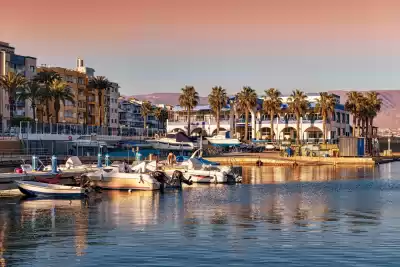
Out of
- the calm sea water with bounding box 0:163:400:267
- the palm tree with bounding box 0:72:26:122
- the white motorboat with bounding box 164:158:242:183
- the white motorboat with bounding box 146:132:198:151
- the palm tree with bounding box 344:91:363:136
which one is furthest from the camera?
the palm tree with bounding box 344:91:363:136

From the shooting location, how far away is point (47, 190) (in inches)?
2243

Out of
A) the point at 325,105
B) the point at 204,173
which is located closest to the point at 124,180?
the point at 204,173

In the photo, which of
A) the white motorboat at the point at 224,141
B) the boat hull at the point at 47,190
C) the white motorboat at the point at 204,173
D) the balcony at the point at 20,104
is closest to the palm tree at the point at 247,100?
the white motorboat at the point at 224,141

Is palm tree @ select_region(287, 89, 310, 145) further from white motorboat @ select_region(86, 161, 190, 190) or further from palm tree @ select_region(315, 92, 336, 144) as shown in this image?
white motorboat @ select_region(86, 161, 190, 190)

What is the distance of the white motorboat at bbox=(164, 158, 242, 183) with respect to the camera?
7600 cm

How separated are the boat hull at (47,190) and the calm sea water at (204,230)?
1892 millimetres

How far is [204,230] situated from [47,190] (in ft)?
74.5

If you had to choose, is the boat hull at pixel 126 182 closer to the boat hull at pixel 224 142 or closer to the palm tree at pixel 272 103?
the boat hull at pixel 224 142

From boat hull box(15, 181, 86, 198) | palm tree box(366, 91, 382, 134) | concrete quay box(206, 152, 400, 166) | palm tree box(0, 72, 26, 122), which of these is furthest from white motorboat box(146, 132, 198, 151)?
boat hull box(15, 181, 86, 198)

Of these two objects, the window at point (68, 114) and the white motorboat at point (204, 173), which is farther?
the window at point (68, 114)

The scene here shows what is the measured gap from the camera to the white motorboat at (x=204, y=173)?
76000 mm

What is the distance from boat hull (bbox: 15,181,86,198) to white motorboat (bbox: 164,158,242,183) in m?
18.5

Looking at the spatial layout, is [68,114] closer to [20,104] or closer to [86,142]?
[20,104]

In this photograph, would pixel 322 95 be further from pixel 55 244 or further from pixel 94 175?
pixel 55 244
